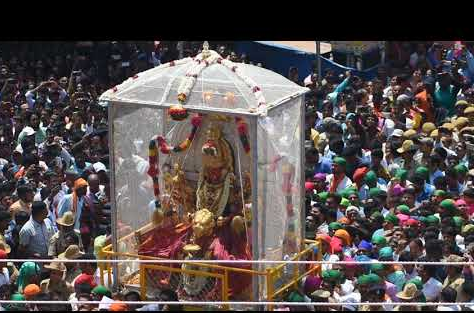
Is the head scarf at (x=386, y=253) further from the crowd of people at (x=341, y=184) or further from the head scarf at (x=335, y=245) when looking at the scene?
the head scarf at (x=335, y=245)

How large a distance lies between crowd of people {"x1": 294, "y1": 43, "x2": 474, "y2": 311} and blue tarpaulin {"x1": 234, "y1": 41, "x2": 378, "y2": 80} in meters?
0.61

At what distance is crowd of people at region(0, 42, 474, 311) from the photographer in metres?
10.6

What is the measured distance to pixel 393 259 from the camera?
11109 millimetres

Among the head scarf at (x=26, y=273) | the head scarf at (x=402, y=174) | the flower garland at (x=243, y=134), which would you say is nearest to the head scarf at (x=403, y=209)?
the head scarf at (x=402, y=174)

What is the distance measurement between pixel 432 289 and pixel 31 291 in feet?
11.7

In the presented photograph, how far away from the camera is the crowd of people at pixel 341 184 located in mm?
10562

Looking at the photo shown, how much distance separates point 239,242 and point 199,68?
5.52 feet

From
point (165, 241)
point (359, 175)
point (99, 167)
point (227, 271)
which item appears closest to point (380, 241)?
point (227, 271)

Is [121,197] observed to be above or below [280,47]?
below

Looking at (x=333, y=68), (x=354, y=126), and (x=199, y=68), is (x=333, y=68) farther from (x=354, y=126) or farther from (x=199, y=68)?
(x=199, y=68)

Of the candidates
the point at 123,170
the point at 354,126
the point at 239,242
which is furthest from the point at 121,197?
the point at 354,126

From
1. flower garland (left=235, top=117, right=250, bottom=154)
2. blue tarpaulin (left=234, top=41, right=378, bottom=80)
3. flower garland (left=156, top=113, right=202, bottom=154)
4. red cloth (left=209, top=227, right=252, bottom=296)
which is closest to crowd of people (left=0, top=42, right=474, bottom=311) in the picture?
blue tarpaulin (left=234, top=41, right=378, bottom=80)

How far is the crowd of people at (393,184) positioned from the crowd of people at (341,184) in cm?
2

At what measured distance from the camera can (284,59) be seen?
2062 centimetres
